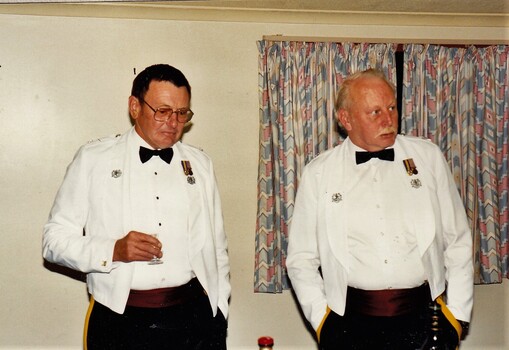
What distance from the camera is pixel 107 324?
2865 millimetres

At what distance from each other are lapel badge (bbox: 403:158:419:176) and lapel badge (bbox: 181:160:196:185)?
3.67ft

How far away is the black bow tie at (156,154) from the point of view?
309 centimetres

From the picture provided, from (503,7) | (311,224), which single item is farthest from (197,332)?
(503,7)

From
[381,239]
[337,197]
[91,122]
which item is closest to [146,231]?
[337,197]

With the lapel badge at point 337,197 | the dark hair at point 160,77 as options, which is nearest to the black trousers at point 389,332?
the lapel badge at point 337,197

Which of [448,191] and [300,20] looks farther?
[300,20]

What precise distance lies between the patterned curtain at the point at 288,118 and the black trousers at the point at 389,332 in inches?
79.6

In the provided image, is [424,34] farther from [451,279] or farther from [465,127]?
[451,279]

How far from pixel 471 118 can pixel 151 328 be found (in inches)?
135

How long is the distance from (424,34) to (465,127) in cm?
88

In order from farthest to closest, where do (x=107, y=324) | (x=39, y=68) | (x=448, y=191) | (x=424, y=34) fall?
(x=424, y=34)
(x=39, y=68)
(x=448, y=191)
(x=107, y=324)

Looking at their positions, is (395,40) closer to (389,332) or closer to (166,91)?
(166,91)

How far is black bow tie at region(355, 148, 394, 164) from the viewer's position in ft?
10.2

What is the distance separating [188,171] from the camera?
316cm
